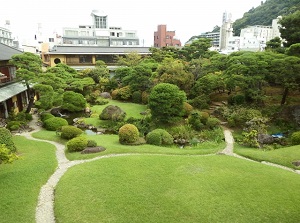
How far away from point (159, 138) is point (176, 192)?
20.9 feet

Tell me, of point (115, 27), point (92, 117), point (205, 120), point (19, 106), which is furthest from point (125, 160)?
point (115, 27)

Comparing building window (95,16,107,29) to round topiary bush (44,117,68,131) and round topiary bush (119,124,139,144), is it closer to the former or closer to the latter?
round topiary bush (44,117,68,131)

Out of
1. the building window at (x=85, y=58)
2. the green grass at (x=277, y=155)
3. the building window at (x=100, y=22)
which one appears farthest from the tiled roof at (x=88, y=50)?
the green grass at (x=277, y=155)

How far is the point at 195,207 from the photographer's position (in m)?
7.43

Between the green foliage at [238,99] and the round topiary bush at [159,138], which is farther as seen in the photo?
the green foliage at [238,99]

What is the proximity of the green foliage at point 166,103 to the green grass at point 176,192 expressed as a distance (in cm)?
598

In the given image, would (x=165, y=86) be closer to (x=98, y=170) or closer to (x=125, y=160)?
(x=125, y=160)

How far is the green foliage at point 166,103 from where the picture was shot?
16500 millimetres

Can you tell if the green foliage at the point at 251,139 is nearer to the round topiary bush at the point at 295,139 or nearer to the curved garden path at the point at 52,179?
the curved garden path at the point at 52,179

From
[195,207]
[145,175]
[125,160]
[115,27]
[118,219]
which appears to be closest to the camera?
[118,219]

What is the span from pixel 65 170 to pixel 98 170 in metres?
1.62

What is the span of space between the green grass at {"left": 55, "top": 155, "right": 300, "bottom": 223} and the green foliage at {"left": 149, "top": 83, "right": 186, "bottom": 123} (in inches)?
235

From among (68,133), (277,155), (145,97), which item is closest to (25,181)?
(68,133)

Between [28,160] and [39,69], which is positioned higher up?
[39,69]
